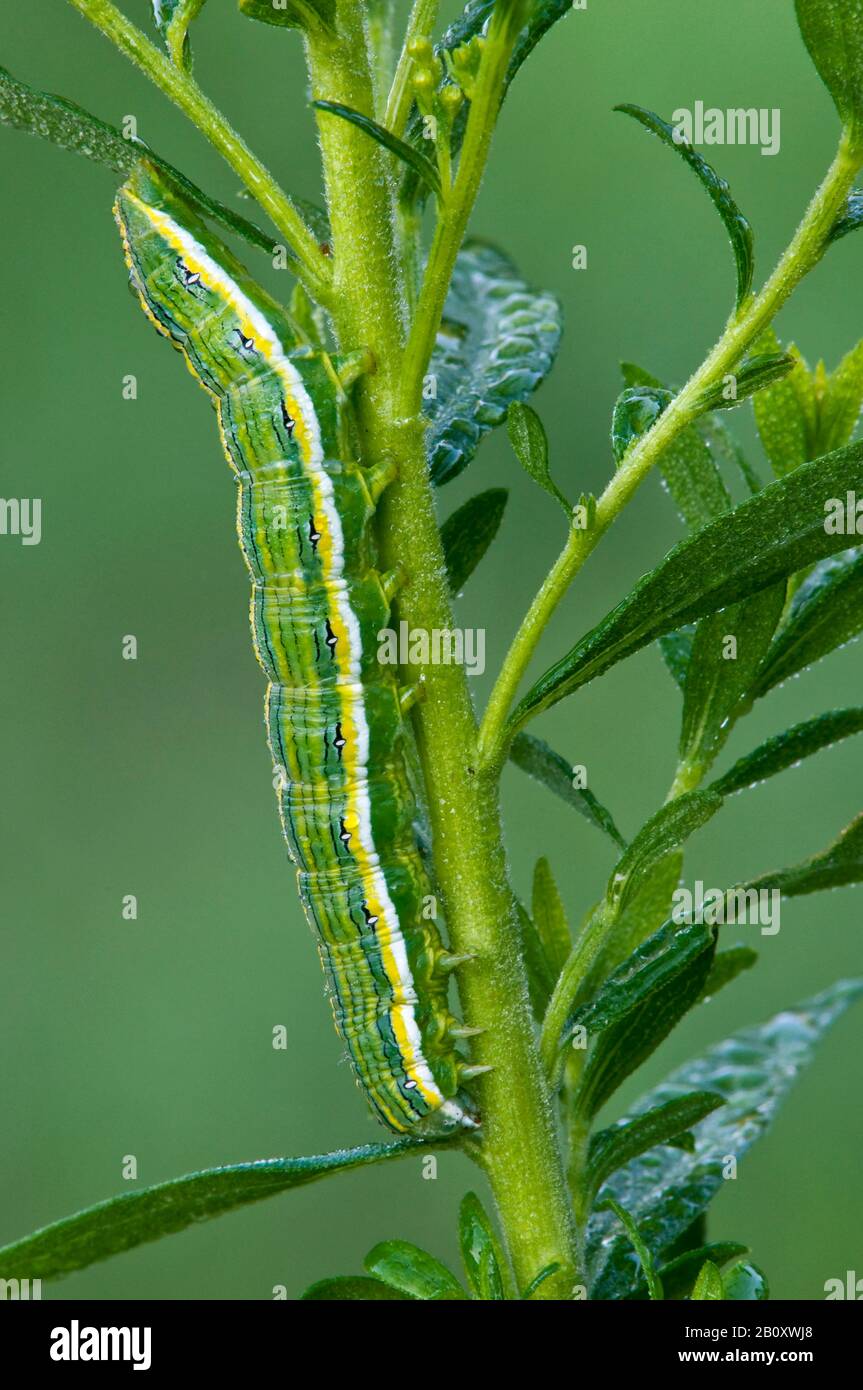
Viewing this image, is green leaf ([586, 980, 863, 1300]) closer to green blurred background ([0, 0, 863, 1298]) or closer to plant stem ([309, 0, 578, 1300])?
plant stem ([309, 0, 578, 1300])

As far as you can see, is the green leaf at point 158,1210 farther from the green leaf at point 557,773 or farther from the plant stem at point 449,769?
the green leaf at point 557,773

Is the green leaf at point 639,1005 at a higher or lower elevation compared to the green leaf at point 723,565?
lower

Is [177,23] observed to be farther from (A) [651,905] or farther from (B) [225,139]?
(A) [651,905]

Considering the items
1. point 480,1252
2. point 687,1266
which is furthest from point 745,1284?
point 480,1252

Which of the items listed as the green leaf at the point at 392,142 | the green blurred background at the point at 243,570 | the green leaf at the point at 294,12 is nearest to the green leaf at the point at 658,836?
the green leaf at the point at 392,142
